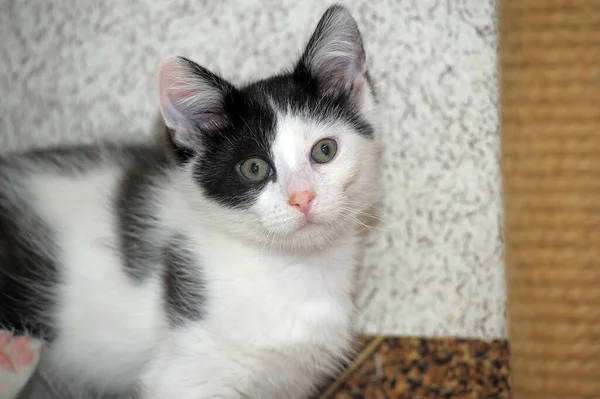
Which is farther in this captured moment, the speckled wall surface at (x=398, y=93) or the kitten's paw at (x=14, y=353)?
the speckled wall surface at (x=398, y=93)

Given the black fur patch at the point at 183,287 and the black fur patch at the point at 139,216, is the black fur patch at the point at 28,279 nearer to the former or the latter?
the black fur patch at the point at 139,216

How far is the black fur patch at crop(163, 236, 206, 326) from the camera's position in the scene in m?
1.28

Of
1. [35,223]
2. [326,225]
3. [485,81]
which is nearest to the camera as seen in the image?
[326,225]

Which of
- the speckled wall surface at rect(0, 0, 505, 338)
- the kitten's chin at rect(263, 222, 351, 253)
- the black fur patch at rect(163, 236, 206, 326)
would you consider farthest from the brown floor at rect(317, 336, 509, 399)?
the black fur patch at rect(163, 236, 206, 326)

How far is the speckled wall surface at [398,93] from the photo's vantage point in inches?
64.7

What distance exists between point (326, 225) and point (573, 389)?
0.76 metres

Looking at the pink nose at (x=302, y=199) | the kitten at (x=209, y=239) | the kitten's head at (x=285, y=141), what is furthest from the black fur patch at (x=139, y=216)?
the pink nose at (x=302, y=199)

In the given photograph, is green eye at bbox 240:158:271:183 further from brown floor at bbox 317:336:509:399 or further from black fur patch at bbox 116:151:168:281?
brown floor at bbox 317:336:509:399

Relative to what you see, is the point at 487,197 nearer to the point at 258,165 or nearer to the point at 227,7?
the point at 258,165

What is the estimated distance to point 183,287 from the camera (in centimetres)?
129

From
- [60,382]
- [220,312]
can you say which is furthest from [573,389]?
[60,382]

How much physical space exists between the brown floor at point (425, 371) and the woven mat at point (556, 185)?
0.13 metres

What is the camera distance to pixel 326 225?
1.21 meters

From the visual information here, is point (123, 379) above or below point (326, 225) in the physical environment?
below
